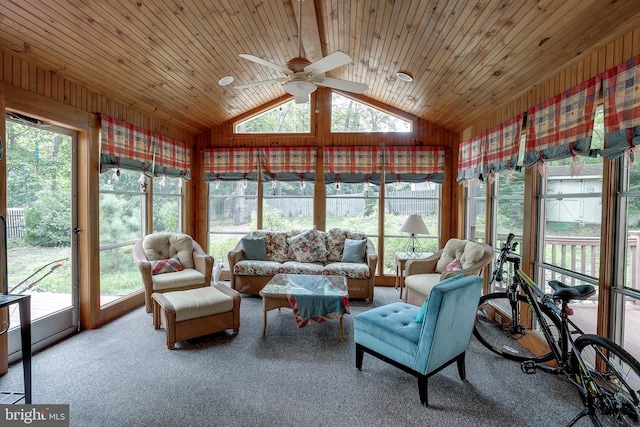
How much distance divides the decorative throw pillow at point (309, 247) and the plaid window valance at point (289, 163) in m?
1.06

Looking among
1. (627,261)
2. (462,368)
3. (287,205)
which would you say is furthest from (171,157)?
(627,261)

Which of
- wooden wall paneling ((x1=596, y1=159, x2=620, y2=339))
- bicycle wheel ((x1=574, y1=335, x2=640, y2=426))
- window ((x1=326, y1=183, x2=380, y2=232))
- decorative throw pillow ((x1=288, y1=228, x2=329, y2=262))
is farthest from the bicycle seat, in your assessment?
window ((x1=326, y1=183, x2=380, y2=232))

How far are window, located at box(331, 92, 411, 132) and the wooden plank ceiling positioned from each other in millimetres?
834

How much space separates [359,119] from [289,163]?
141 centimetres

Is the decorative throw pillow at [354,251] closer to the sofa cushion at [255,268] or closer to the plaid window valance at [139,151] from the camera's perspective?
the sofa cushion at [255,268]

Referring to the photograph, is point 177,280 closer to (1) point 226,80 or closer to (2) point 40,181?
(2) point 40,181

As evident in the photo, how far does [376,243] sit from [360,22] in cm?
337

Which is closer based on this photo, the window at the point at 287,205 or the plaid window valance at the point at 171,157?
the plaid window valance at the point at 171,157

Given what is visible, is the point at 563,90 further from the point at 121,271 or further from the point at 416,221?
the point at 121,271

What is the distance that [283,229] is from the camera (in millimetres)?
5527

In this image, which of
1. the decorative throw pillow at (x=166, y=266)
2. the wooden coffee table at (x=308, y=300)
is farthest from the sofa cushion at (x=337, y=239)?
the decorative throw pillow at (x=166, y=266)

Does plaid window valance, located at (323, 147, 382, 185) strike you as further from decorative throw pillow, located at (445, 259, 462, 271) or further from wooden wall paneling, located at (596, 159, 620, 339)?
wooden wall paneling, located at (596, 159, 620, 339)

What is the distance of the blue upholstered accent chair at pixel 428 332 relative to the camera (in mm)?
2104

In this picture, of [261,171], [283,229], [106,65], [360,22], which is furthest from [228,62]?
[283,229]
